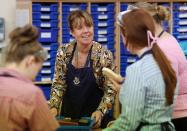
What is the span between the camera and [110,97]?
293 centimetres

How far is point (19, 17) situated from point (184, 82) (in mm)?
2462

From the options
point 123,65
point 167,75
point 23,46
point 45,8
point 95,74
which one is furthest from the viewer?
point 123,65

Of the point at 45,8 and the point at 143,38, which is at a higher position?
the point at 45,8

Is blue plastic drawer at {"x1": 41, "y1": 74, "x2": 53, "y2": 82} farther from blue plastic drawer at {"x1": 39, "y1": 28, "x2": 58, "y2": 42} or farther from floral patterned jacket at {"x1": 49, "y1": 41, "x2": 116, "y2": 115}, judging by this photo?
floral patterned jacket at {"x1": 49, "y1": 41, "x2": 116, "y2": 115}

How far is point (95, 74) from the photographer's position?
9.93 ft

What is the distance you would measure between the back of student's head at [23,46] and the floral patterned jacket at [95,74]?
3.84 ft

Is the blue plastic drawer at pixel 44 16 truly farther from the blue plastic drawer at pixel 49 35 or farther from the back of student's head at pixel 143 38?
the back of student's head at pixel 143 38

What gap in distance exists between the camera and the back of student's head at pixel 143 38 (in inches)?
76.0

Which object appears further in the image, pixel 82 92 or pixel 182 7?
pixel 182 7

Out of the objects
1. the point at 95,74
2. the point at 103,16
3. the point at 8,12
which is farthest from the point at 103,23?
the point at 95,74

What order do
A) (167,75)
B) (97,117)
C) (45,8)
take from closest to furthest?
1. (167,75)
2. (97,117)
3. (45,8)

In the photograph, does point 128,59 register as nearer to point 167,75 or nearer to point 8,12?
point 8,12

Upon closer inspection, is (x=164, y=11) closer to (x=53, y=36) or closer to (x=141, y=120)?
(x=141, y=120)

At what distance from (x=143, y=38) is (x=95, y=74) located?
1.12 m
